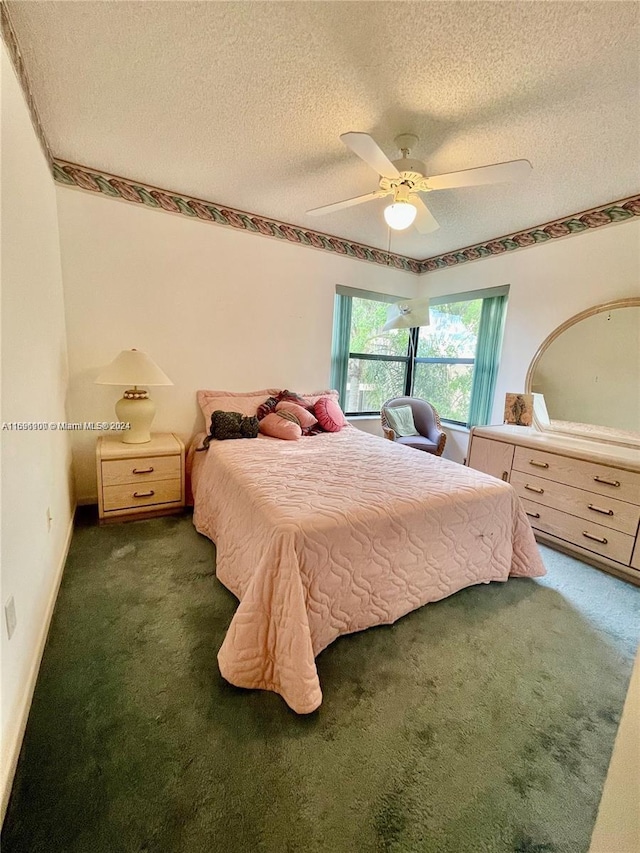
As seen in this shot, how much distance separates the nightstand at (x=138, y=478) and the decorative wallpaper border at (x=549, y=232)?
3453 mm

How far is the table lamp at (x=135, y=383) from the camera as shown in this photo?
2.51 meters

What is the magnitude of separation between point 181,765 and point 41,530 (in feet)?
3.69

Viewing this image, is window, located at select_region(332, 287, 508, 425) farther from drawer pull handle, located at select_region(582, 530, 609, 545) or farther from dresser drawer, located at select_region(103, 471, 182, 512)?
dresser drawer, located at select_region(103, 471, 182, 512)

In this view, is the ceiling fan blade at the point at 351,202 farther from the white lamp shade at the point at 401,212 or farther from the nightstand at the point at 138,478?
the nightstand at the point at 138,478

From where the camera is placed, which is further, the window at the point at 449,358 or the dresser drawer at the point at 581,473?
the window at the point at 449,358

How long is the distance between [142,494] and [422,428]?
289 cm

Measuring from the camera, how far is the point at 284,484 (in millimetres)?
1901

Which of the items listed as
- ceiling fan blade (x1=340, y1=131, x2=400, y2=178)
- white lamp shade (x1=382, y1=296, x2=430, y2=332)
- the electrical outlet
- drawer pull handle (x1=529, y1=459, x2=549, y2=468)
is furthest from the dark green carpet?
white lamp shade (x1=382, y1=296, x2=430, y2=332)

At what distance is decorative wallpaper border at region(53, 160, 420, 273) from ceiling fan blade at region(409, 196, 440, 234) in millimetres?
1500

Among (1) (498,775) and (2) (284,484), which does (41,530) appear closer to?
(2) (284,484)

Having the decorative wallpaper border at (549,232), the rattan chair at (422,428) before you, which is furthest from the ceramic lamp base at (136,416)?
the decorative wallpaper border at (549,232)

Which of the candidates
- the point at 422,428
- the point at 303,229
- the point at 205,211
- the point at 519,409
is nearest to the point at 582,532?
the point at 519,409

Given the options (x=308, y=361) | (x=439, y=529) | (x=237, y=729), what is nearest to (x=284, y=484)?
(x=439, y=529)

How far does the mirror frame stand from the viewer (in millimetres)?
2629
